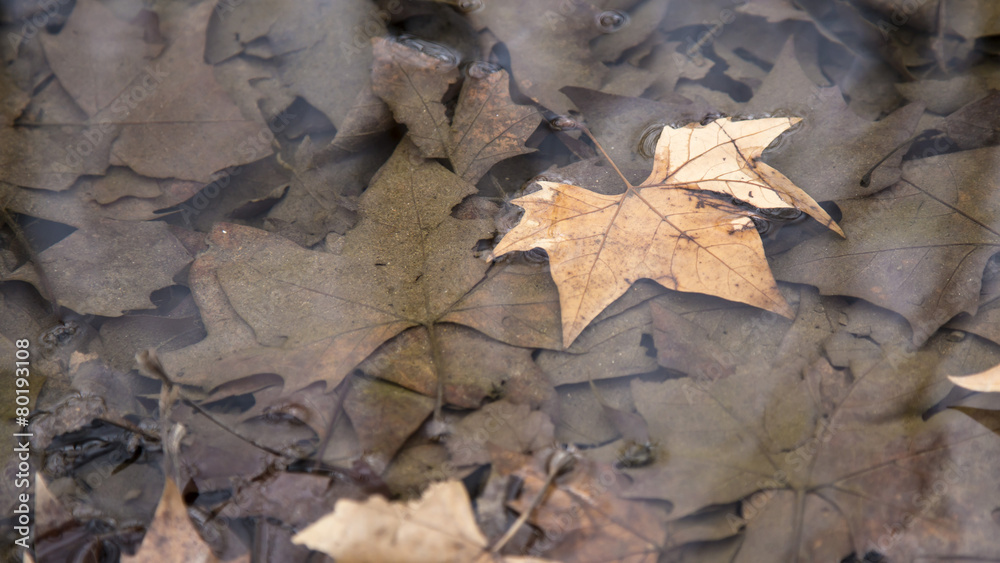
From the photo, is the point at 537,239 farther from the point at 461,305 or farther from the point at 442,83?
the point at 442,83

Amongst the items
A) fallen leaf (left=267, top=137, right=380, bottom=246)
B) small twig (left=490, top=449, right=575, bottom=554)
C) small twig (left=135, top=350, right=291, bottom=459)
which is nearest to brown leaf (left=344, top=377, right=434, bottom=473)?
small twig (left=135, top=350, right=291, bottom=459)

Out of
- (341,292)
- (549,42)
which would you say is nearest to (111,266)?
(341,292)

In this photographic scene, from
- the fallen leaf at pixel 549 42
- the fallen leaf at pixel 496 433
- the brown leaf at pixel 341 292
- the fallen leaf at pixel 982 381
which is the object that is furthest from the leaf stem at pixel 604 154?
the fallen leaf at pixel 982 381

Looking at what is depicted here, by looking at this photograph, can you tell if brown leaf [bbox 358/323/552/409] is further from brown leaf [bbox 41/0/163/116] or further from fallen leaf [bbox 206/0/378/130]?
brown leaf [bbox 41/0/163/116]

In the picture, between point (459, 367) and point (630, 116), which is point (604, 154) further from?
point (459, 367)

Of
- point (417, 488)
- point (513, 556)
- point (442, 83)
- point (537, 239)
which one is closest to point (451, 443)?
point (417, 488)

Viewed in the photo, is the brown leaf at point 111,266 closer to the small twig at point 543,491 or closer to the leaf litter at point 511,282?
the leaf litter at point 511,282
